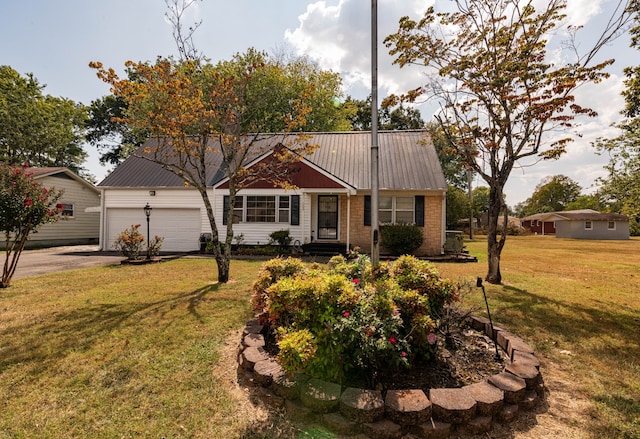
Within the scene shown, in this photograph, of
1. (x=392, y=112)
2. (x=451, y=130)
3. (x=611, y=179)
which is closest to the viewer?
(x=451, y=130)

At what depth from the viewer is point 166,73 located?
7.19 meters

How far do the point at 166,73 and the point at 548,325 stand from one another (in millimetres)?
8958

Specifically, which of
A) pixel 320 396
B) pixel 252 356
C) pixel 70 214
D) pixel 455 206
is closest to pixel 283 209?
pixel 252 356

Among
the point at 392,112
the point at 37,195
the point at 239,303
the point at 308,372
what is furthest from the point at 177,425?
the point at 392,112

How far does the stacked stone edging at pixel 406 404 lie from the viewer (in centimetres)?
236

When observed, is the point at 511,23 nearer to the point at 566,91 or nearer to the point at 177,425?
the point at 566,91

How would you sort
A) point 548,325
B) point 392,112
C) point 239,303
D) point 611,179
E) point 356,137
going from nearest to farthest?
point 548,325
point 239,303
point 611,179
point 356,137
point 392,112

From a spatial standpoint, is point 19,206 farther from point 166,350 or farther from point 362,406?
point 362,406

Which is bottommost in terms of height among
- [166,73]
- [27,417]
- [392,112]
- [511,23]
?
[27,417]

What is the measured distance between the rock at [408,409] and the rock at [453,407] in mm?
67

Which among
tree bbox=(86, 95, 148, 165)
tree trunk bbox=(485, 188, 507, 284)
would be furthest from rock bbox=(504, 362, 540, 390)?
tree bbox=(86, 95, 148, 165)

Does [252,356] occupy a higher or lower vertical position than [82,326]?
higher

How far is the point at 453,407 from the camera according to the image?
2.38m

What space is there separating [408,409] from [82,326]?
4794mm
